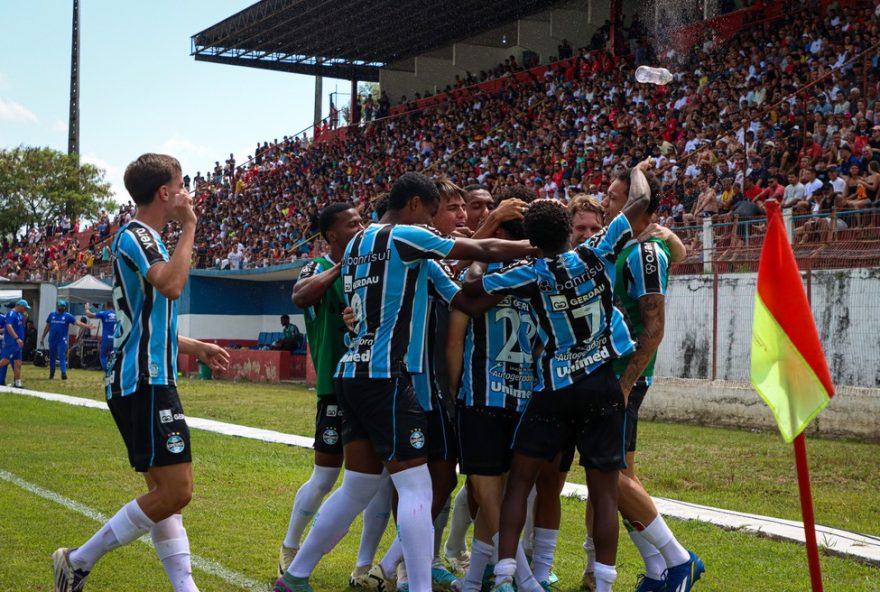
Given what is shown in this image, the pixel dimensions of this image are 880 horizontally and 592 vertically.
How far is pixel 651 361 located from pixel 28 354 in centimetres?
3494

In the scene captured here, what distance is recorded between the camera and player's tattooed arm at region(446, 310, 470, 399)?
5199 mm

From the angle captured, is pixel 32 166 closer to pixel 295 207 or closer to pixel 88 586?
pixel 295 207

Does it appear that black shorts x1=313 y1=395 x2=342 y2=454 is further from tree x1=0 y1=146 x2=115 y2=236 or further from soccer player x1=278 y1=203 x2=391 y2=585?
tree x1=0 y1=146 x2=115 y2=236

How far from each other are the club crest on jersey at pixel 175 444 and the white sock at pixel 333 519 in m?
0.82

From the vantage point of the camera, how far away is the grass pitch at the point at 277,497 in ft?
18.6

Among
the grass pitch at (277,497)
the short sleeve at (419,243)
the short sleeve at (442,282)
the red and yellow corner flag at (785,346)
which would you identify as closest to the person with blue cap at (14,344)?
the grass pitch at (277,497)

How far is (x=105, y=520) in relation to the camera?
23.1 feet

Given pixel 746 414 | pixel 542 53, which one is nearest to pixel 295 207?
pixel 542 53

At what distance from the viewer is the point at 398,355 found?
4.74 metres

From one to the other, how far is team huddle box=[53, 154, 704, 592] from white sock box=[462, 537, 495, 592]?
1 centimetres

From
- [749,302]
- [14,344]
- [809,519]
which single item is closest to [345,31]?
[14,344]

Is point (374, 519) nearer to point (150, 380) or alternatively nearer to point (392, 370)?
point (392, 370)

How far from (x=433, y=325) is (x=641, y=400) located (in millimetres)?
1193

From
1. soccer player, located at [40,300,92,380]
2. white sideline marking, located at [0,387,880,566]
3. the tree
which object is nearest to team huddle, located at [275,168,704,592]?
white sideline marking, located at [0,387,880,566]
